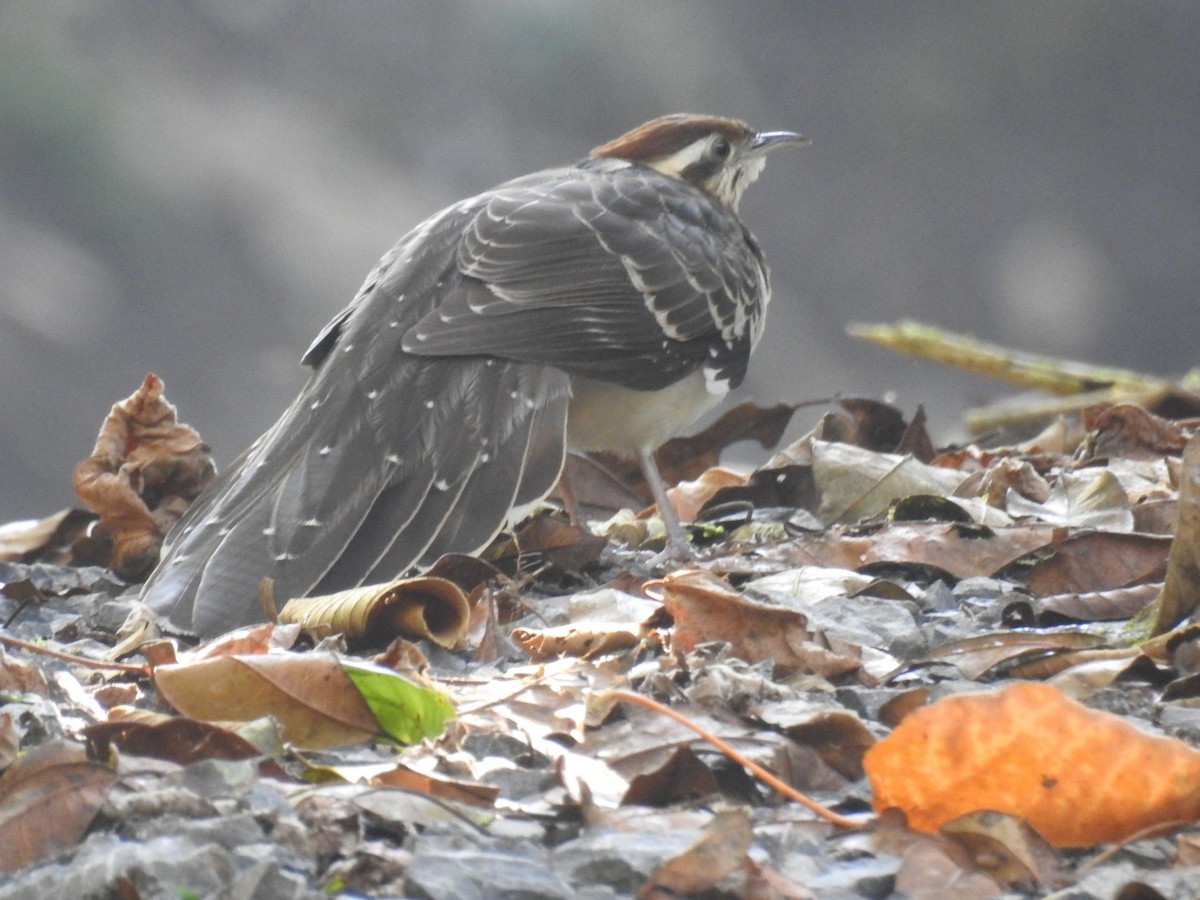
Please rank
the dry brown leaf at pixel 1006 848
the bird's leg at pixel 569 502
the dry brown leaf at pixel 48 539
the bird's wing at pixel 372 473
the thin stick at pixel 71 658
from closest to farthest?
the dry brown leaf at pixel 1006 848
the thin stick at pixel 71 658
the bird's wing at pixel 372 473
the dry brown leaf at pixel 48 539
the bird's leg at pixel 569 502

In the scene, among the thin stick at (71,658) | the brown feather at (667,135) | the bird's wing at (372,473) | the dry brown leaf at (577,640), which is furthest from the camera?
the brown feather at (667,135)

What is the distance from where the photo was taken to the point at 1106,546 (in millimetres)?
3979

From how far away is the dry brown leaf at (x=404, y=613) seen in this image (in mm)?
3541

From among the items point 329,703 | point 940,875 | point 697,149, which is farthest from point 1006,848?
point 697,149

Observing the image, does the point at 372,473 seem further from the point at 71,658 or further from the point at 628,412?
the point at 71,658

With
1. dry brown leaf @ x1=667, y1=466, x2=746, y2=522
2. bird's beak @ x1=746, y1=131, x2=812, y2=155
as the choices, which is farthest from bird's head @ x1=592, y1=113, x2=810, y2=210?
dry brown leaf @ x1=667, y1=466, x2=746, y2=522

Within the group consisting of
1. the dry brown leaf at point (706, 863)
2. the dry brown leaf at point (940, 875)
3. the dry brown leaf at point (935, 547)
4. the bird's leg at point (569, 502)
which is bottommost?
the bird's leg at point (569, 502)

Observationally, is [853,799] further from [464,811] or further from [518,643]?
[518,643]

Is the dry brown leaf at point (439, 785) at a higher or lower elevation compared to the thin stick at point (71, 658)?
lower

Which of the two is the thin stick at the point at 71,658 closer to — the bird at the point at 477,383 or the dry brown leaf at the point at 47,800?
the bird at the point at 477,383

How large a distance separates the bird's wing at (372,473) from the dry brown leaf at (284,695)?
3.11 ft

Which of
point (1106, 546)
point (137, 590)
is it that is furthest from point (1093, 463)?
point (137, 590)

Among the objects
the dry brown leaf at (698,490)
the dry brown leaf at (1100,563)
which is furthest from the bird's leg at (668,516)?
the dry brown leaf at (1100,563)

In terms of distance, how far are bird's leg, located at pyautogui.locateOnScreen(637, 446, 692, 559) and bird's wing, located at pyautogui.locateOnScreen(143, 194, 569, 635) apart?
449 millimetres
